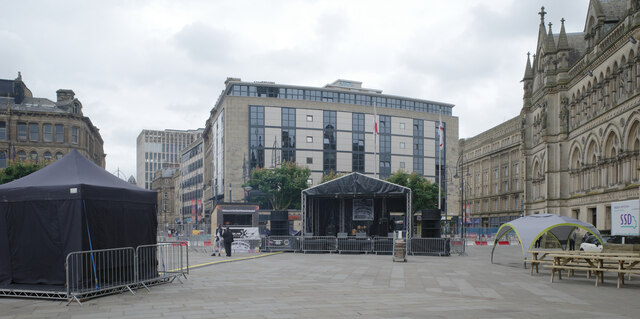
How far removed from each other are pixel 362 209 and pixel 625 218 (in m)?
14.0

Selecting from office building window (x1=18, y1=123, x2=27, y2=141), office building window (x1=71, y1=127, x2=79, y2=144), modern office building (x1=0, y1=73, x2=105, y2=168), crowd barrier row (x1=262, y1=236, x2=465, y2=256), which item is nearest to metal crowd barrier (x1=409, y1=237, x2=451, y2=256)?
crowd barrier row (x1=262, y1=236, x2=465, y2=256)

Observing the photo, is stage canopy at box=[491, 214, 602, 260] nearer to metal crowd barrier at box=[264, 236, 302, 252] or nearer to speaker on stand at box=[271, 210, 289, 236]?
metal crowd barrier at box=[264, 236, 302, 252]

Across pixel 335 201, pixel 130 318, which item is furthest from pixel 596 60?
pixel 130 318

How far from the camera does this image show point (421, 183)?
202ft

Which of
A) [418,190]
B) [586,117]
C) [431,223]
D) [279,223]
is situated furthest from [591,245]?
[418,190]

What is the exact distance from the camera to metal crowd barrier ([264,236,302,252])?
2995cm

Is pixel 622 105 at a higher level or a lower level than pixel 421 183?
higher

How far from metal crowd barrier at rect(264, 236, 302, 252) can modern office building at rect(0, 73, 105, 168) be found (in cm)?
4241

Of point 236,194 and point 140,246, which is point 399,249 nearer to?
A: point 140,246

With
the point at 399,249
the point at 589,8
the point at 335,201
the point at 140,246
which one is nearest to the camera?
the point at 140,246

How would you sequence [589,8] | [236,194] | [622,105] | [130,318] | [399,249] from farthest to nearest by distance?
[236,194], [589,8], [622,105], [399,249], [130,318]

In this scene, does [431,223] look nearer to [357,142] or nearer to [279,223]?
[279,223]

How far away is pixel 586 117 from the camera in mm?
36438

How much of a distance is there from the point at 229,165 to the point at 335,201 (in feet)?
122
